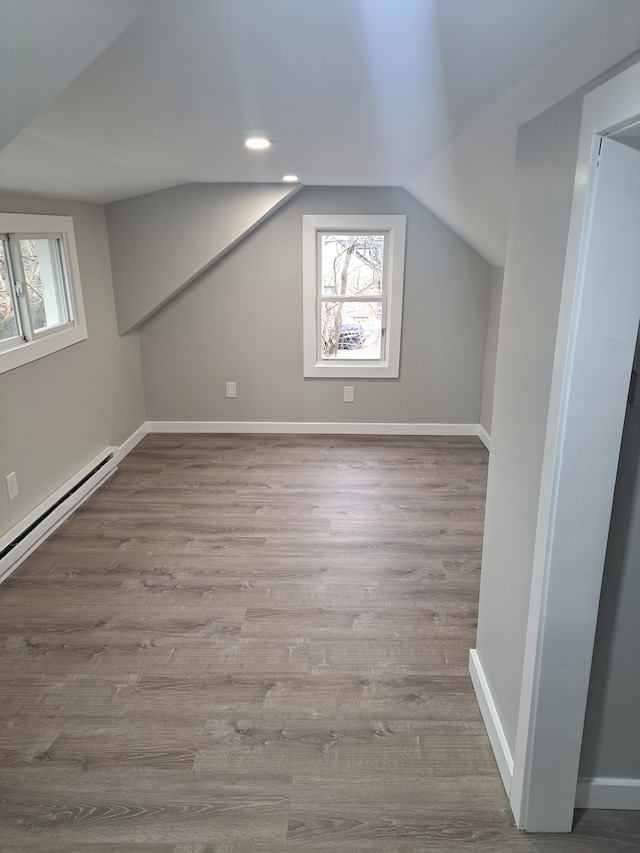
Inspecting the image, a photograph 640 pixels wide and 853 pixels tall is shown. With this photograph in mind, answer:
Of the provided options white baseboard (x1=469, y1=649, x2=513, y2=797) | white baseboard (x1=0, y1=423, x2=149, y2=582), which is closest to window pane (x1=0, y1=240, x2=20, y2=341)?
white baseboard (x1=0, y1=423, x2=149, y2=582)

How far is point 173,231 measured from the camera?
415 cm

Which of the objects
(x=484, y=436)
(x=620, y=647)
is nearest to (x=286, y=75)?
(x=620, y=647)

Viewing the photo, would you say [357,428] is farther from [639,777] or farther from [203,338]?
[639,777]

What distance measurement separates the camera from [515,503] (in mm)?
1773

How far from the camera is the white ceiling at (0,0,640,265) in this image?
41.2 inches

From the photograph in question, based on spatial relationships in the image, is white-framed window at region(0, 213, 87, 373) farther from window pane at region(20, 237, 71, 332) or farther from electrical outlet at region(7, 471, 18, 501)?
electrical outlet at region(7, 471, 18, 501)

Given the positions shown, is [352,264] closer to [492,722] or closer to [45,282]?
[45,282]

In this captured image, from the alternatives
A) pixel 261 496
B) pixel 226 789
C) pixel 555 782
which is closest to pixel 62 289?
pixel 261 496

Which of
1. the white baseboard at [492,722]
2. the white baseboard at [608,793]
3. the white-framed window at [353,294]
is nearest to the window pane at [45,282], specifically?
the white-framed window at [353,294]

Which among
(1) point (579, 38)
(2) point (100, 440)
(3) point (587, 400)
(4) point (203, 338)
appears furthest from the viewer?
(4) point (203, 338)

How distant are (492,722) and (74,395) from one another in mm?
2898

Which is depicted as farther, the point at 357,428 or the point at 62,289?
the point at 357,428

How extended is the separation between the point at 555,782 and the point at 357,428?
341 cm

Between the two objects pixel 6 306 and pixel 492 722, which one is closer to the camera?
pixel 492 722
